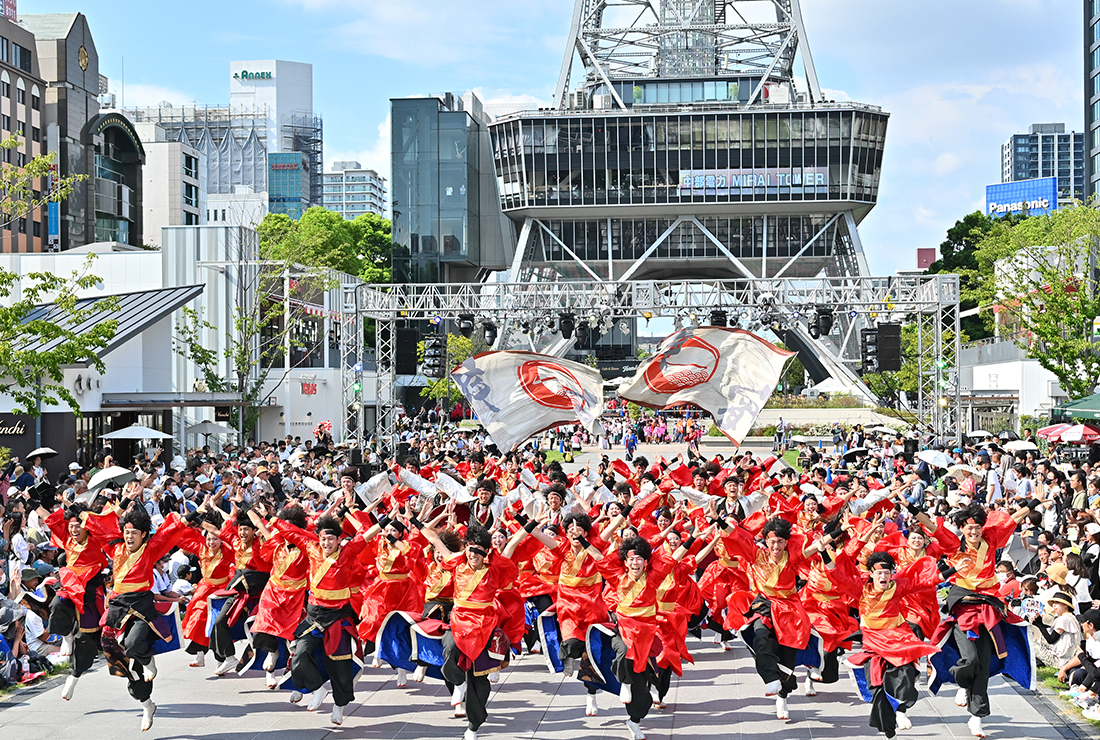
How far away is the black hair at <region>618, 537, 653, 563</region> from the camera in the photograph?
28.0ft

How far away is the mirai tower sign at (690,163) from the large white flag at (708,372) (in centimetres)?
5841

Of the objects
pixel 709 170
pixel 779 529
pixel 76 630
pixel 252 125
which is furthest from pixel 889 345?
pixel 252 125

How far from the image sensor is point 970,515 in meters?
9.20

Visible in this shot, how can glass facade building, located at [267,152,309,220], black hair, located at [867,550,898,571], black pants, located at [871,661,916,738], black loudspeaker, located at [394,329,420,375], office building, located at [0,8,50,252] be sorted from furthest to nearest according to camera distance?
glass facade building, located at [267,152,309,220] → office building, located at [0,8,50,252] → black loudspeaker, located at [394,329,420,375] → black hair, located at [867,550,898,571] → black pants, located at [871,661,916,738]

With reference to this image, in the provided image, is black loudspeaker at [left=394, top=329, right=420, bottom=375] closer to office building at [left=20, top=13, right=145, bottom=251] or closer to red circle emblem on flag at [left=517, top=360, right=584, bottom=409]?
red circle emblem on flag at [left=517, top=360, right=584, bottom=409]

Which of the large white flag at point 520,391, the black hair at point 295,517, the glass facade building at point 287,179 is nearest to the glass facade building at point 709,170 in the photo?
the large white flag at point 520,391

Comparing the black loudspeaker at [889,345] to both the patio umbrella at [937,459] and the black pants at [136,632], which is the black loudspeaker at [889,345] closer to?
the patio umbrella at [937,459]

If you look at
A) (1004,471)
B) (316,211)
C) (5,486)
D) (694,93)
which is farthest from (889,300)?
(694,93)

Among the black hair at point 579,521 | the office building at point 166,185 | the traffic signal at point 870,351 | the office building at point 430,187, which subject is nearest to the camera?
the black hair at point 579,521

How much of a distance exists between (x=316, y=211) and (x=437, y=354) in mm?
45611

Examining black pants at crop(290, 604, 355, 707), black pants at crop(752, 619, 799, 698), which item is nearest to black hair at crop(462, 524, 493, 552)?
black pants at crop(290, 604, 355, 707)

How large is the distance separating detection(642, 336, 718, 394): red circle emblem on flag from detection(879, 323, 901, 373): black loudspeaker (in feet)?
50.9

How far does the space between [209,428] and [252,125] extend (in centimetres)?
11865

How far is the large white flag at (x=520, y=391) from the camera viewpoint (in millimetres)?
18875
